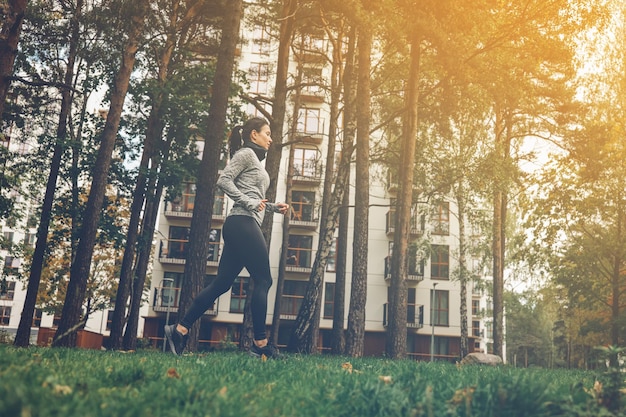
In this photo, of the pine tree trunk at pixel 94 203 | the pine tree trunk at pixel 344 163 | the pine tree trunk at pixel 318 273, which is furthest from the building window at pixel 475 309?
the pine tree trunk at pixel 94 203

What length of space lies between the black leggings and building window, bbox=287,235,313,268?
109 feet

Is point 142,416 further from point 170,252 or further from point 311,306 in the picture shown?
Answer: point 170,252

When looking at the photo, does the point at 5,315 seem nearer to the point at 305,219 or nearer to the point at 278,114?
the point at 305,219

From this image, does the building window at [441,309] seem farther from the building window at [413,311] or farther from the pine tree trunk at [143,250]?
the pine tree trunk at [143,250]

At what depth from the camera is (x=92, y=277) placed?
1284 inches

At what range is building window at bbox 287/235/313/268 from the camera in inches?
1549

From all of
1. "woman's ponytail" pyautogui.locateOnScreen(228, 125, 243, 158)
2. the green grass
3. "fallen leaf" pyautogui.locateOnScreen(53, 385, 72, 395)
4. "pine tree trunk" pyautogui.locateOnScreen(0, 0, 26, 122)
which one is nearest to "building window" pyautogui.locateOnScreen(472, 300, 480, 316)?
"pine tree trunk" pyautogui.locateOnScreen(0, 0, 26, 122)

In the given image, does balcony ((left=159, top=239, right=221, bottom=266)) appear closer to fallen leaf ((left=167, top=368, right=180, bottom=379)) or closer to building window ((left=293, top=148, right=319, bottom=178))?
building window ((left=293, top=148, right=319, bottom=178))

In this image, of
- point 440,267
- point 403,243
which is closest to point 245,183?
point 403,243

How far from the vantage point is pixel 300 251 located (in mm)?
39875

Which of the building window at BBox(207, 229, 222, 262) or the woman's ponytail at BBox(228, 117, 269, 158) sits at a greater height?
the building window at BBox(207, 229, 222, 262)

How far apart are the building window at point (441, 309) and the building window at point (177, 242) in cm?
1886

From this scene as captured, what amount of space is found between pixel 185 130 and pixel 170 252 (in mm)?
20198

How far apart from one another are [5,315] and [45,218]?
5279 cm
